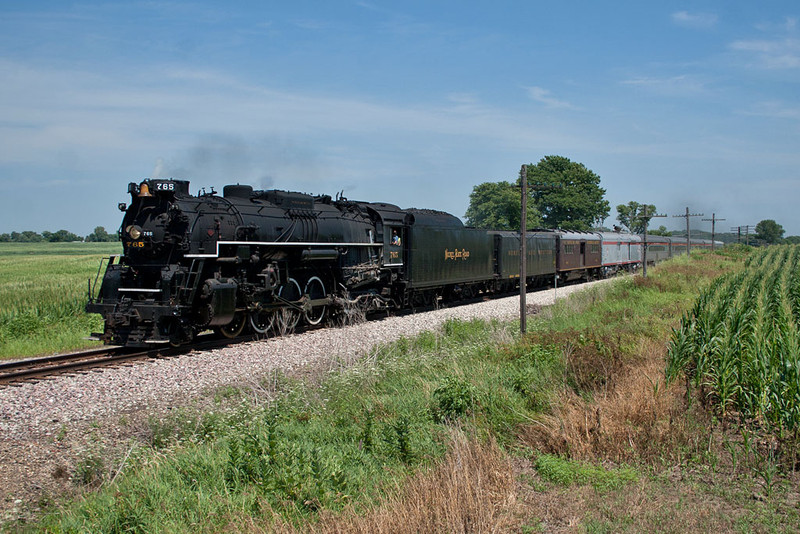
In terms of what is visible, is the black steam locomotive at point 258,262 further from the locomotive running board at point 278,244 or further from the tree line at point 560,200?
the tree line at point 560,200

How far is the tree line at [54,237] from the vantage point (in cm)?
12138

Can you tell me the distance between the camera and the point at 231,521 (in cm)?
520

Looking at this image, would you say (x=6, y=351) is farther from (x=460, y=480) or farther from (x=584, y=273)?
(x=584, y=273)

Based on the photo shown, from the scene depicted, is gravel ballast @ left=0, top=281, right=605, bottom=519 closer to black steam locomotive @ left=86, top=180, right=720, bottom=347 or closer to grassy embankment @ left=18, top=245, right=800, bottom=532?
grassy embankment @ left=18, top=245, right=800, bottom=532

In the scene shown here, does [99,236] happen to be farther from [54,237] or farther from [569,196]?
[569,196]

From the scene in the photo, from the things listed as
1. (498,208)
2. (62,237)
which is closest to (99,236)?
(62,237)

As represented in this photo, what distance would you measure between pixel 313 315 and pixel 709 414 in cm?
1191

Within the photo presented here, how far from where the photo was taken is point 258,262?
1516 centimetres

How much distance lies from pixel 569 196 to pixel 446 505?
74335mm

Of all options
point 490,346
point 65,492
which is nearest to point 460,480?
point 65,492

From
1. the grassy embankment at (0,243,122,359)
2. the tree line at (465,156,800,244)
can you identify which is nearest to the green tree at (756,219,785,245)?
the tree line at (465,156,800,244)

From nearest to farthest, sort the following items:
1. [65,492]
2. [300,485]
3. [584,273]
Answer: [300,485] → [65,492] → [584,273]

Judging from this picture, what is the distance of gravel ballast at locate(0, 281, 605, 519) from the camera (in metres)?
7.02

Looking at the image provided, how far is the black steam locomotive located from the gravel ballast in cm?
113
